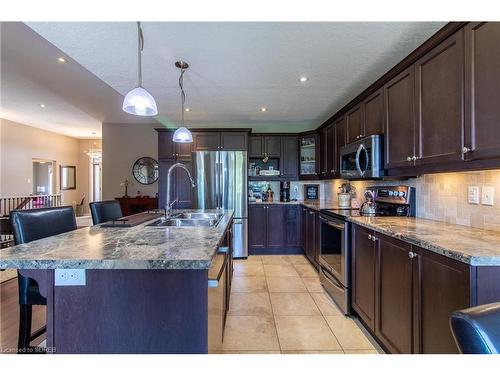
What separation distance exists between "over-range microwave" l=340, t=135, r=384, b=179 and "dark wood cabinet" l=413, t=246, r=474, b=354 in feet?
3.75

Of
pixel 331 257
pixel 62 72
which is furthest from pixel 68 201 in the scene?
pixel 331 257

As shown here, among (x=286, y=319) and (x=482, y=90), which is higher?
(x=482, y=90)

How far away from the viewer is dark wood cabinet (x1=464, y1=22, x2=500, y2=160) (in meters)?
1.33

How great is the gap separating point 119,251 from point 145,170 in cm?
574

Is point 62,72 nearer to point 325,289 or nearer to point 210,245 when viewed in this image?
point 210,245

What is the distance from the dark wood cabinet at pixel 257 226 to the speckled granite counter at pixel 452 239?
257 cm

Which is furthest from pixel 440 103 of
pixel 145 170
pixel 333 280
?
pixel 145 170

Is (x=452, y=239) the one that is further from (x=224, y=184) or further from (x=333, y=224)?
(x=224, y=184)

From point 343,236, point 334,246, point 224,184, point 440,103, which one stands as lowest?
point 334,246

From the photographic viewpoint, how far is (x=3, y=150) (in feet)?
21.8

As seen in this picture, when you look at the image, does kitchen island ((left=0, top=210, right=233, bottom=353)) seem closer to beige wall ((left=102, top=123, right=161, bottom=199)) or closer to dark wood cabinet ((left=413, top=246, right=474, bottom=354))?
dark wood cabinet ((left=413, top=246, right=474, bottom=354))

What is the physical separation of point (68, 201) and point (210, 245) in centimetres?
967

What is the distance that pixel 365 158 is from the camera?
8.73 feet

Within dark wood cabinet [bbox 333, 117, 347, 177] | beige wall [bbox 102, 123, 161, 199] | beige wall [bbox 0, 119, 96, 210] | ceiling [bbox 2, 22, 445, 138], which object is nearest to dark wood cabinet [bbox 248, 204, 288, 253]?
dark wood cabinet [bbox 333, 117, 347, 177]
